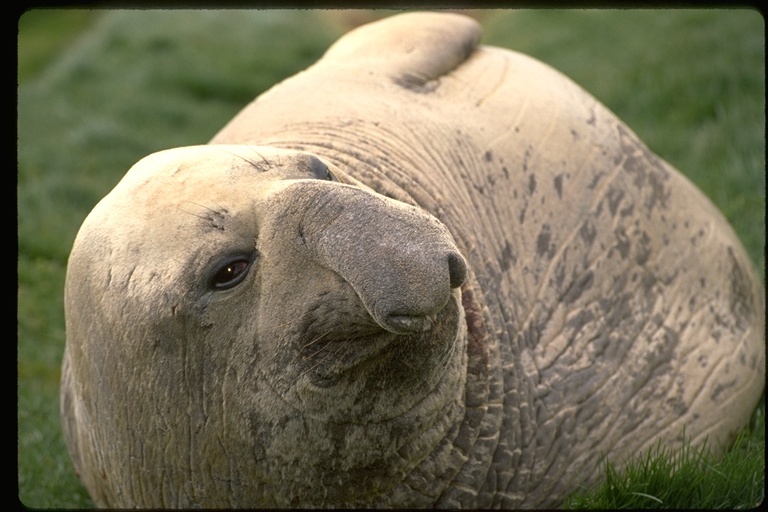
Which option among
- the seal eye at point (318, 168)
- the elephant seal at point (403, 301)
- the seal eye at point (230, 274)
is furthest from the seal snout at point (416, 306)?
the seal eye at point (318, 168)

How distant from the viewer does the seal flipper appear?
13.5 feet

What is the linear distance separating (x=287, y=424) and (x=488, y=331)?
787 mm

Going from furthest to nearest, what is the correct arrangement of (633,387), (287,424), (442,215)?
(633,387) → (442,215) → (287,424)

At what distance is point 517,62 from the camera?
4465mm

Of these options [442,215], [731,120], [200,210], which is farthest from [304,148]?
[731,120]

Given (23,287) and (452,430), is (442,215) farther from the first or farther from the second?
(23,287)

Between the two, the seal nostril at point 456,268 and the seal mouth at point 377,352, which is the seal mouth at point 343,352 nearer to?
the seal mouth at point 377,352

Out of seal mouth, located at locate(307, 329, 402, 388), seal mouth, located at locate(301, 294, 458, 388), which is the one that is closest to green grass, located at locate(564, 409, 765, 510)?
seal mouth, located at locate(301, 294, 458, 388)

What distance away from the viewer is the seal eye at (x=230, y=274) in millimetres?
2723

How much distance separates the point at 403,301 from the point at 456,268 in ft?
0.62

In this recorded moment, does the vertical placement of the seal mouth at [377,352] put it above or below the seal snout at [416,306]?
below

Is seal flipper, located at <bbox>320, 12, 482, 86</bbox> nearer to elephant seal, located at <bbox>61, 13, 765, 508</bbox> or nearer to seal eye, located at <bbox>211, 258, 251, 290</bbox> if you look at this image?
elephant seal, located at <bbox>61, 13, 765, 508</bbox>

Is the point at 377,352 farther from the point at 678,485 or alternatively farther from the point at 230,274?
the point at 678,485

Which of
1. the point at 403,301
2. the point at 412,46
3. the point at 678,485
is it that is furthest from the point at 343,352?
the point at 412,46
